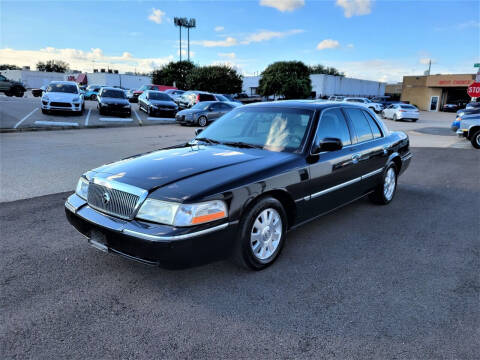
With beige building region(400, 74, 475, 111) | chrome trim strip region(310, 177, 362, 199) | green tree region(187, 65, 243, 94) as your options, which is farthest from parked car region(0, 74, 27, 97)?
beige building region(400, 74, 475, 111)

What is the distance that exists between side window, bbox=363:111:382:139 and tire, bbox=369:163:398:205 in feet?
1.83

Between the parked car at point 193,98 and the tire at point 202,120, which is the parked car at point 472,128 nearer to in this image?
the tire at point 202,120

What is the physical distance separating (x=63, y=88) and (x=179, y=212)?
18.2 meters

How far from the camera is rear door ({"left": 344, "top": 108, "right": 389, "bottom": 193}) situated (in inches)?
185

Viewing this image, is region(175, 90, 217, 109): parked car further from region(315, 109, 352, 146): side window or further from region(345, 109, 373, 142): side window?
region(315, 109, 352, 146): side window

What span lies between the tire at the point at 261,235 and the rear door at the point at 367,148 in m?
1.67

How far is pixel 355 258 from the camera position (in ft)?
12.4

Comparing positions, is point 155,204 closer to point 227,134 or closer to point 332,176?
point 227,134

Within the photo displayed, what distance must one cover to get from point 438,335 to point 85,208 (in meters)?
3.13

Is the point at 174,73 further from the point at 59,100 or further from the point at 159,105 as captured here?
the point at 59,100

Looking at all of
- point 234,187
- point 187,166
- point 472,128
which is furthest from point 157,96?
point 234,187

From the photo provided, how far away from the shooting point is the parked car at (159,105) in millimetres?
21047

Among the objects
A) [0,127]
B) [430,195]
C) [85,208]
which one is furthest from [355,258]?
[0,127]

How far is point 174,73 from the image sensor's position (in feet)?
192
